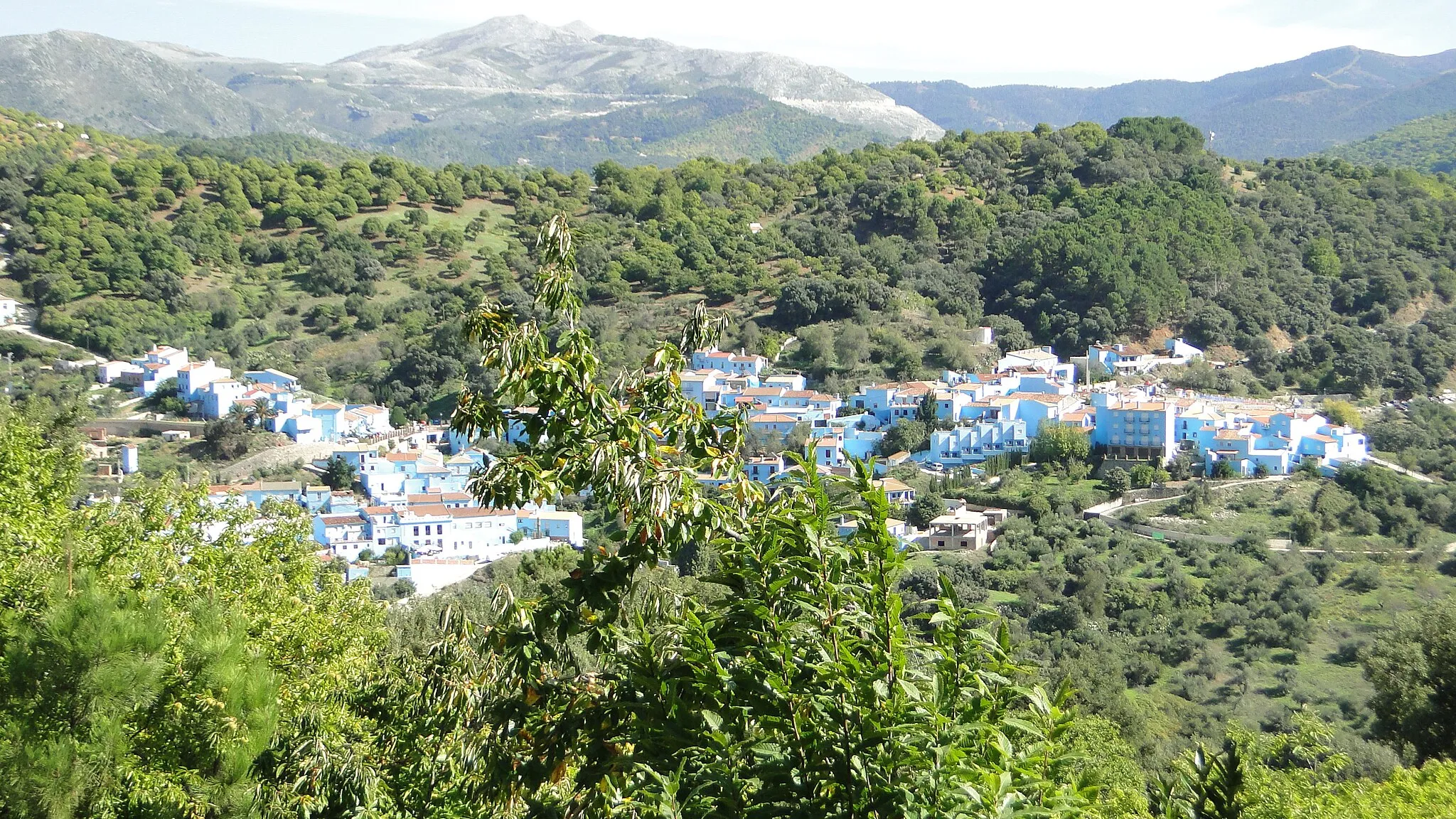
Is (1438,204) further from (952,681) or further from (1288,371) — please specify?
(952,681)

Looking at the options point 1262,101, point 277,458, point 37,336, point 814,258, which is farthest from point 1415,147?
point 37,336

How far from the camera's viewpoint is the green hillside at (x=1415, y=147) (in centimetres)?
5388

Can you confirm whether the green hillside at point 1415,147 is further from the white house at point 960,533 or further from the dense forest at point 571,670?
the dense forest at point 571,670

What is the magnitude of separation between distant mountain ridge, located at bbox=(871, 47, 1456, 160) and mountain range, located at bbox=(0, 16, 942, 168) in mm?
16979

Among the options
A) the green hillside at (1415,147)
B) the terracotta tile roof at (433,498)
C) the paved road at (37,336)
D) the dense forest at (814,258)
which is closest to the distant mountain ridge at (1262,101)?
the green hillside at (1415,147)

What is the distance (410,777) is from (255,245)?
3519cm

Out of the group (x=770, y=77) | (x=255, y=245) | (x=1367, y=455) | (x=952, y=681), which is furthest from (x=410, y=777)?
(x=770, y=77)

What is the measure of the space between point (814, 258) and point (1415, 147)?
4028 cm

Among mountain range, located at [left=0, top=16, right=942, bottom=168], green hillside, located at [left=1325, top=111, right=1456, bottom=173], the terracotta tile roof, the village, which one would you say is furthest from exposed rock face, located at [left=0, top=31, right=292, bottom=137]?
green hillside, located at [left=1325, top=111, right=1456, bottom=173]

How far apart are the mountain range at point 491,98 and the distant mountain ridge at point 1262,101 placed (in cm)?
1698

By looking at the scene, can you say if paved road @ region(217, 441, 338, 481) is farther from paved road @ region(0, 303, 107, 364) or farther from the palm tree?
paved road @ region(0, 303, 107, 364)

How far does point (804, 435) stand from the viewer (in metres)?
23.5

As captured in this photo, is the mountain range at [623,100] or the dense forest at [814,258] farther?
the mountain range at [623,100]

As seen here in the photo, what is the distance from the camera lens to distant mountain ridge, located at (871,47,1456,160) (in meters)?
88.1
